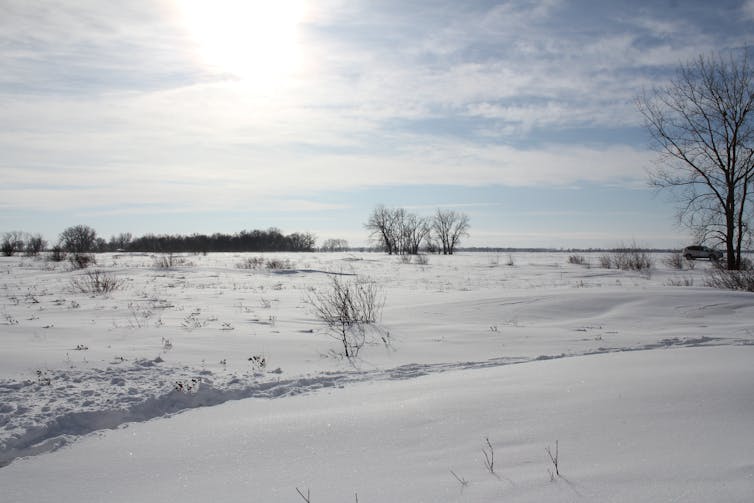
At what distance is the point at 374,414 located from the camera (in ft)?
10.3

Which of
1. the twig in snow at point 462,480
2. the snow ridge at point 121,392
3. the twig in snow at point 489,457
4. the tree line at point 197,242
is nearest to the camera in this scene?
the twig in snow at point 462,480

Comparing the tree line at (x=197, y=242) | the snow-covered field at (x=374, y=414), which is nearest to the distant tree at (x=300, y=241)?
the tree line at (x=197, y=242)

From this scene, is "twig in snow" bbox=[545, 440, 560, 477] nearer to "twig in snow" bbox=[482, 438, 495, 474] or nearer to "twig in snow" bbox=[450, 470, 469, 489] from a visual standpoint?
"twig in snow" bbox=[482, 438, 495, 474]

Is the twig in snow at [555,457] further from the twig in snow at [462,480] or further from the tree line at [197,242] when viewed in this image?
the tree line at [197,242]

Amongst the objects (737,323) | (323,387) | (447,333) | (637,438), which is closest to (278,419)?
(323,387)

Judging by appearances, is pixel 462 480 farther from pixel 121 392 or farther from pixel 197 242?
pixel 197 242

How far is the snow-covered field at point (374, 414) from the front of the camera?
7.31ft

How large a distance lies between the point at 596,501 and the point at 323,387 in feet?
8.39

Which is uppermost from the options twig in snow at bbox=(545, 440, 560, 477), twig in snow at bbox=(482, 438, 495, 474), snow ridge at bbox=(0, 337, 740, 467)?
twig in snow at bbox=(545, 440, 560, 477)

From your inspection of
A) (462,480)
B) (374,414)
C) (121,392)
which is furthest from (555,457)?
(121,392)

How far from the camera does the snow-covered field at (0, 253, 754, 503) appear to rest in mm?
2229

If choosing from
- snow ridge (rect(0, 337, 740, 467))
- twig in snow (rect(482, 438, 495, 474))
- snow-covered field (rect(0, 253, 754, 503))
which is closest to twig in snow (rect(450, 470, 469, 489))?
snow-covered field (rect(0, 253, 754, 503))

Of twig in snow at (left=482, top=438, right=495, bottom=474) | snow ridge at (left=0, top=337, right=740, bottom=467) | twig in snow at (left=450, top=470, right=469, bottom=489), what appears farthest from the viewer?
snow ridge at (left=0, top=337, right=740, bottom=467)

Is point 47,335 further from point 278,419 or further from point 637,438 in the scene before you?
point 637,438
